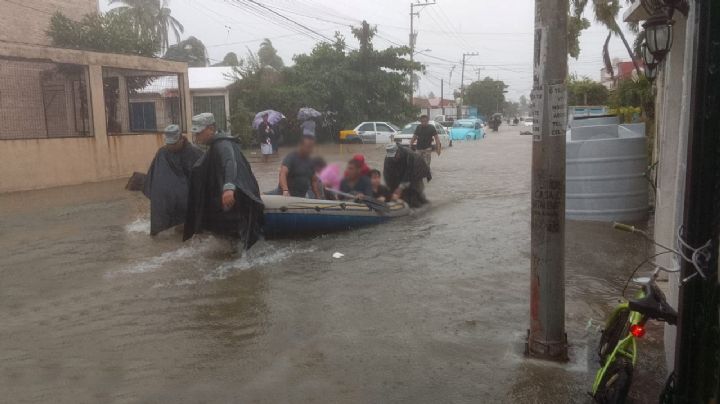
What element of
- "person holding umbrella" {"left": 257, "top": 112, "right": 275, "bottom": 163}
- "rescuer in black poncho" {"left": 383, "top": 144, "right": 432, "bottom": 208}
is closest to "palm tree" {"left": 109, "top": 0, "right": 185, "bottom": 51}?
"person holding umbrella" {"left": 257, "top": 112, "right": 275, "bottom": 163}

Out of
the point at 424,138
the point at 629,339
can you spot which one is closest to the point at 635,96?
the point at 424,138

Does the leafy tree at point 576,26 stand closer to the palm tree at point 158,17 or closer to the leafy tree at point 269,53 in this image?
the palm tree at point 158,17

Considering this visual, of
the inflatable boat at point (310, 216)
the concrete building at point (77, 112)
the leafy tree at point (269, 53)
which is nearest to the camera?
the inflatable boat at point (310, 216)

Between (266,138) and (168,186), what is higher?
(266,138)

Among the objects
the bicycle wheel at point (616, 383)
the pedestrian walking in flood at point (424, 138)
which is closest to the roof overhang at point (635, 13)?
the bicycle wheel at point (616, 383)

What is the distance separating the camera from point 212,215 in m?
7.38

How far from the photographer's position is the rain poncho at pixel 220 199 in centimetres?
708

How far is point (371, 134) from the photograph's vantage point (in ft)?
101

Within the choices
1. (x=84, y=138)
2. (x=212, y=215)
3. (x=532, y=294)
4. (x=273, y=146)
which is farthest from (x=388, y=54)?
(x=532, y=294)

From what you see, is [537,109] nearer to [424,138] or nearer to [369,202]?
[369,202]

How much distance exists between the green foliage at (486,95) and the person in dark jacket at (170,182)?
275 ft

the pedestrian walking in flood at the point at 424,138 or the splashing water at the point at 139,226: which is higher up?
the pedestrian walking in flood at the point at 424,138

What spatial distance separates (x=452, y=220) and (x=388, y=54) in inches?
1046

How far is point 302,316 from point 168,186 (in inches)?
138
